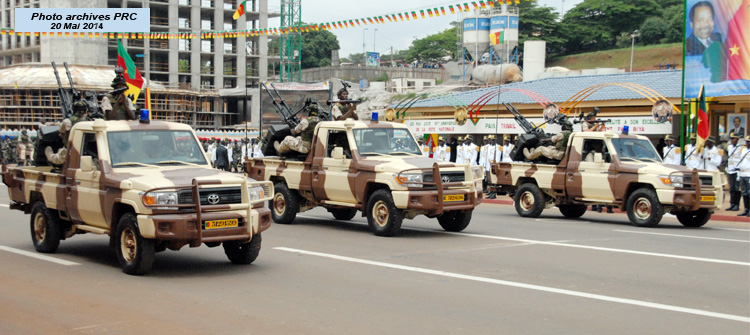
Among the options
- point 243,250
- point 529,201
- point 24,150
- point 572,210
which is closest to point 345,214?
point 529,201

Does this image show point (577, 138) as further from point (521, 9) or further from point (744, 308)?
point (521, 9)

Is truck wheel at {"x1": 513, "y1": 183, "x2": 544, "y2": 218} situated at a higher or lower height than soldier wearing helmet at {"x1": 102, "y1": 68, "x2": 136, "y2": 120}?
lower

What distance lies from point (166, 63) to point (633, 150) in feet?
221

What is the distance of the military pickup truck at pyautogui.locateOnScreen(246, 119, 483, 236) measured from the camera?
13.8 metres

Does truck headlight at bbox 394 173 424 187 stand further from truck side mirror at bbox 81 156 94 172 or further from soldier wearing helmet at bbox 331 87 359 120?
truck side mirror at bbox 81 156 94 172

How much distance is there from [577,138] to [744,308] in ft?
31.7

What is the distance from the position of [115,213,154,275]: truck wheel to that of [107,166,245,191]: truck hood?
0.46 metres

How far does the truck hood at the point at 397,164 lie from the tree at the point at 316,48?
10115cm

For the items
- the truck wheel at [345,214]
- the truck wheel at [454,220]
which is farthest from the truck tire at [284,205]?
the truck wheel at [454,220]

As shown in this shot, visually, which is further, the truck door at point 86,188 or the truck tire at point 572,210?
the truck tire at point 572,210

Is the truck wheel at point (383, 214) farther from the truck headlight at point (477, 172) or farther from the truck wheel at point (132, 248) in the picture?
the truck wheel at point (132, 248)

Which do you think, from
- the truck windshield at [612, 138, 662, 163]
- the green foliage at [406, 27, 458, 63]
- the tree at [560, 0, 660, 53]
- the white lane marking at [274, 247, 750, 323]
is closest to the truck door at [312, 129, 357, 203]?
the white lane marking at [274, 247, 750, 323]

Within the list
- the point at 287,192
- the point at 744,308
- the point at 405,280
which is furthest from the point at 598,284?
the point at 287,192

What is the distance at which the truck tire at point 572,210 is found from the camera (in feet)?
62.7
